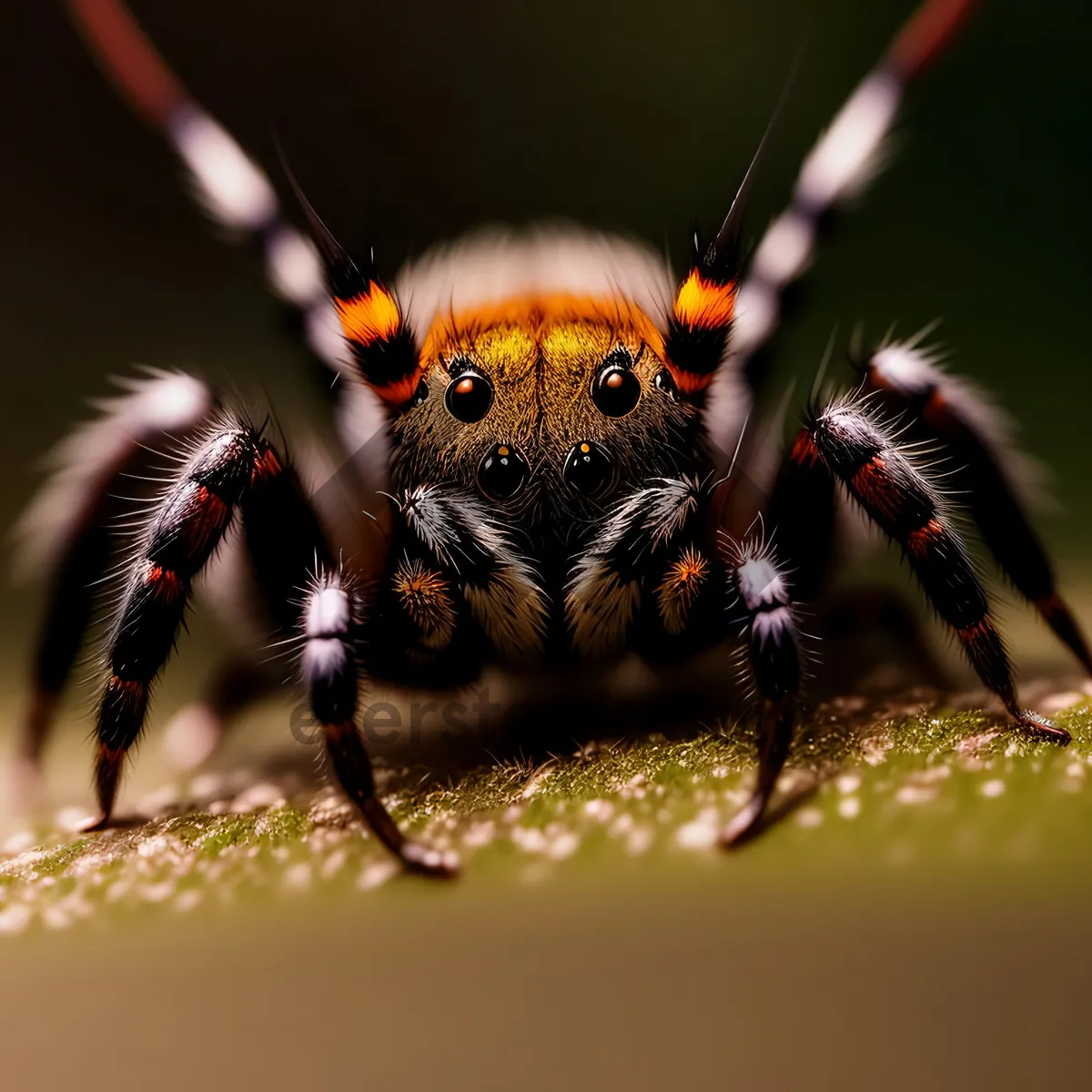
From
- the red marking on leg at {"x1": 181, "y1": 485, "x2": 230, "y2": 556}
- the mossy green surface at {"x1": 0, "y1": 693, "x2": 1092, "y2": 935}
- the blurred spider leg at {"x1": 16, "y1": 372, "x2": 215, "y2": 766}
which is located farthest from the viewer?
the blurred spider leg at {"x1": 16, "y1": 372, "x2": 215, "y2": 766}

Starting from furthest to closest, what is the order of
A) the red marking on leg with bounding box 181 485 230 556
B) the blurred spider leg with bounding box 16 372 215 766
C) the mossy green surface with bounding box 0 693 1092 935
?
the blurred spider leg with bounding box 16 372 215 766, the red marking on leg with bounding box 181 485 230 556, the mossy green surface with bounding box 0 693 1092 935

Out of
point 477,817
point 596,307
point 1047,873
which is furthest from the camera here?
point 596,307

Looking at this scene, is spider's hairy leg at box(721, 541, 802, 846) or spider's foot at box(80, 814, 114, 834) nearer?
spider's hairy leg at box(721, 541, 802, 846)

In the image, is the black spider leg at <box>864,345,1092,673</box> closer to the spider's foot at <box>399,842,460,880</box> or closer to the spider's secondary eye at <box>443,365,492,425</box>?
the spider's secondary eye at <box>443,365,492,425</box>


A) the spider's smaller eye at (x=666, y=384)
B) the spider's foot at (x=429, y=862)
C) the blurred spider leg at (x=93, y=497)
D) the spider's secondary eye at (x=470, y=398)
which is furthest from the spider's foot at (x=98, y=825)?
the spider's smaller eye at (x=666, y=384)

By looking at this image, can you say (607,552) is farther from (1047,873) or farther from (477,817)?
(1047,873)

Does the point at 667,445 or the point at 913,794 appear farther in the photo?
the point at 667,445

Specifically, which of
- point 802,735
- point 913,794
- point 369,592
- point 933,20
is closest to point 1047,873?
point 913,794

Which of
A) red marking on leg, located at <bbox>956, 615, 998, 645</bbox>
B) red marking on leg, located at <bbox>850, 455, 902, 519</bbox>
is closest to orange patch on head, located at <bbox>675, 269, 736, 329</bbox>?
red marking on leg, located at <bbox>850, 455, 902, 519</bbox>
